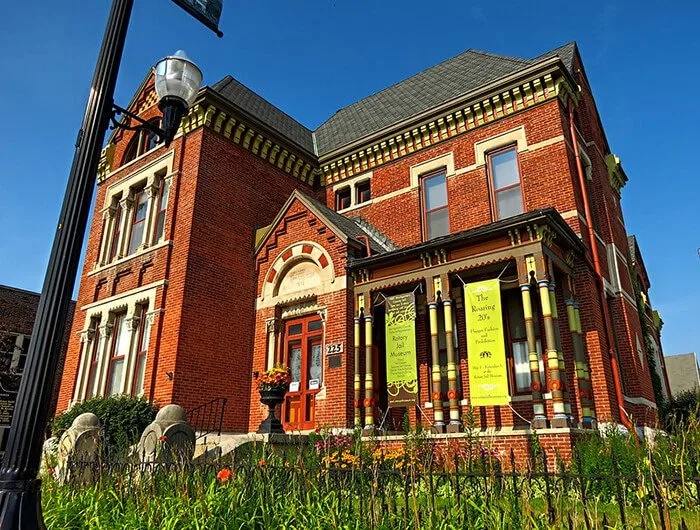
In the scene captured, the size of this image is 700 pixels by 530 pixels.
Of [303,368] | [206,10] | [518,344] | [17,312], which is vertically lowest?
[303,368]

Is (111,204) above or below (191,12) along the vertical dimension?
above

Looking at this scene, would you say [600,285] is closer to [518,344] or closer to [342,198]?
[518,344]

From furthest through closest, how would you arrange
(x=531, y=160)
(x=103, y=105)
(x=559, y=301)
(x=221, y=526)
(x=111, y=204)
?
(x=111, y=204) < (x=531, y=160) < (x=559, y=301) < (x=221, y=526) < (x=103, y=105)

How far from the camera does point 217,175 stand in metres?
15.6

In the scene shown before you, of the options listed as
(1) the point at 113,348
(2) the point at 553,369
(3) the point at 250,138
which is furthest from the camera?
(3) the point at 250,138

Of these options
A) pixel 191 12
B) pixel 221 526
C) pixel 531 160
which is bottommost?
pixel 221 526

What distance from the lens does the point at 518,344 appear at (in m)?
12.6

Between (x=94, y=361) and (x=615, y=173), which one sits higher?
(x=615, y=173)

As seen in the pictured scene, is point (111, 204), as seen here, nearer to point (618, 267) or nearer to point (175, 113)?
point (175, 113)

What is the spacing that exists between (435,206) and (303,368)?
244 inches

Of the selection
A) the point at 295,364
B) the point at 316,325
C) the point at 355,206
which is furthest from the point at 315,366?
the point at 355,206

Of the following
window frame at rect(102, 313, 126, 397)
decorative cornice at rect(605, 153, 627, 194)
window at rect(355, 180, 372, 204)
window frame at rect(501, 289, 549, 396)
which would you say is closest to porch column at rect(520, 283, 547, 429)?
window frame at rect(501, 289, 549, 396)

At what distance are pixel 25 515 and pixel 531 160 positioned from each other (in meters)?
13.4

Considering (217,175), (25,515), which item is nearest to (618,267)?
(217,175)
